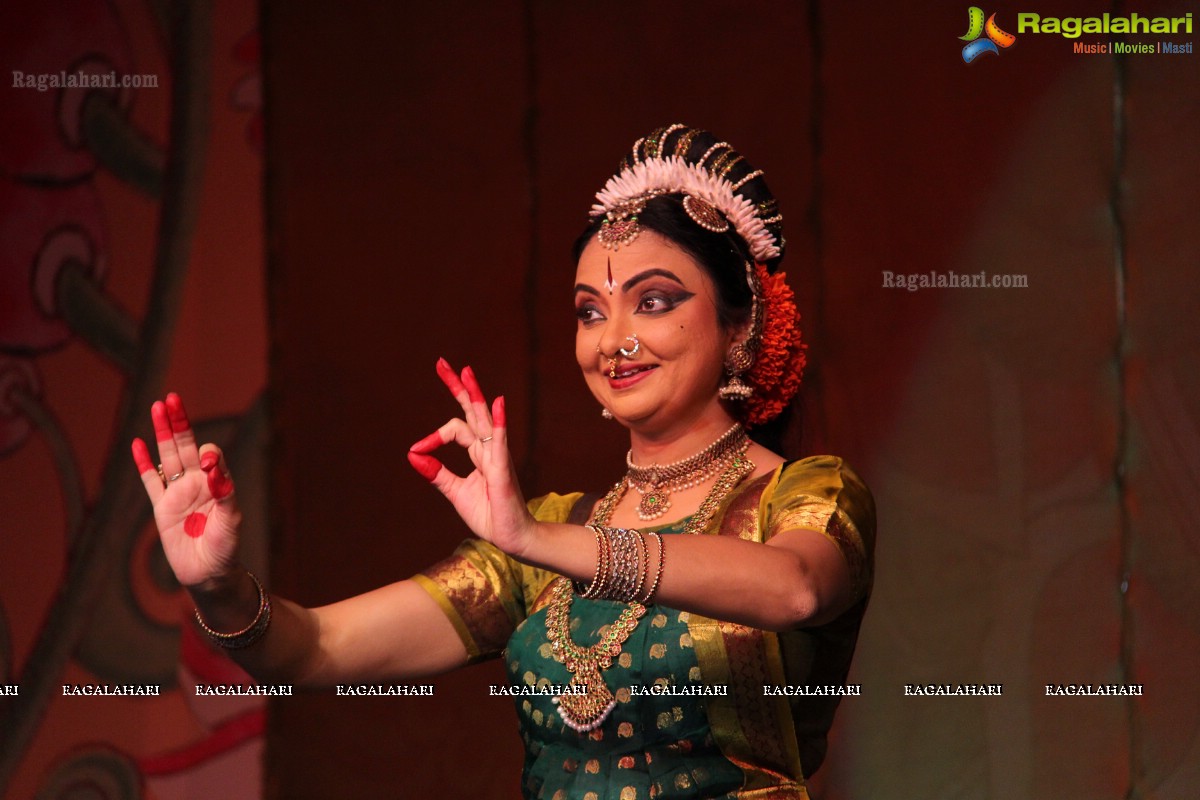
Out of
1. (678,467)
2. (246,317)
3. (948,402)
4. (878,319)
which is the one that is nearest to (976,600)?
(948,402)

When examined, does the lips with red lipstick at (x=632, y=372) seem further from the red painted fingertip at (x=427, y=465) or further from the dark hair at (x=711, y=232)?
the red painted fingertip at (x=427, y=465)

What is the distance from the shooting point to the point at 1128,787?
292 centimetres

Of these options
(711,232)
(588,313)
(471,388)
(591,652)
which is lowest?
(591,652)

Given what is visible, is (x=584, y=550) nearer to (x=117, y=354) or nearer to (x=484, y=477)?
(x=484, y=477)

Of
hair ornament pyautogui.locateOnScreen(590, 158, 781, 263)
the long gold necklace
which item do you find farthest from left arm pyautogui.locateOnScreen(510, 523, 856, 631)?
hair ornament pyautogui.locateOnScreen(590, 158, 781, 263)

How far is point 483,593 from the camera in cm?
230

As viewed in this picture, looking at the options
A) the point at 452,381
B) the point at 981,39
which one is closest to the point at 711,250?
the point at 452,381

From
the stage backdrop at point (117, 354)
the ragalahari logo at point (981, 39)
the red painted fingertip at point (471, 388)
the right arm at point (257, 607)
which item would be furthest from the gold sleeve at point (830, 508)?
the stage backdrop at point (117, 354)

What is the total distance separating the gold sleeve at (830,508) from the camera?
195 centimetres

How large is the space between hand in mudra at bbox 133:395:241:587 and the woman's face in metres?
0.54

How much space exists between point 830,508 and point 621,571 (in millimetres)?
361

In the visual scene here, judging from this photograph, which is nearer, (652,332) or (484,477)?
(484,477)

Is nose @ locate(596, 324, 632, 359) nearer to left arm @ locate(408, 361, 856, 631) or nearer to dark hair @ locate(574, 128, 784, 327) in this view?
dark hair @ locate(574, 128, 784, 327)

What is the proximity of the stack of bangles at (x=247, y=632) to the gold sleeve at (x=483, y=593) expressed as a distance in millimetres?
299
